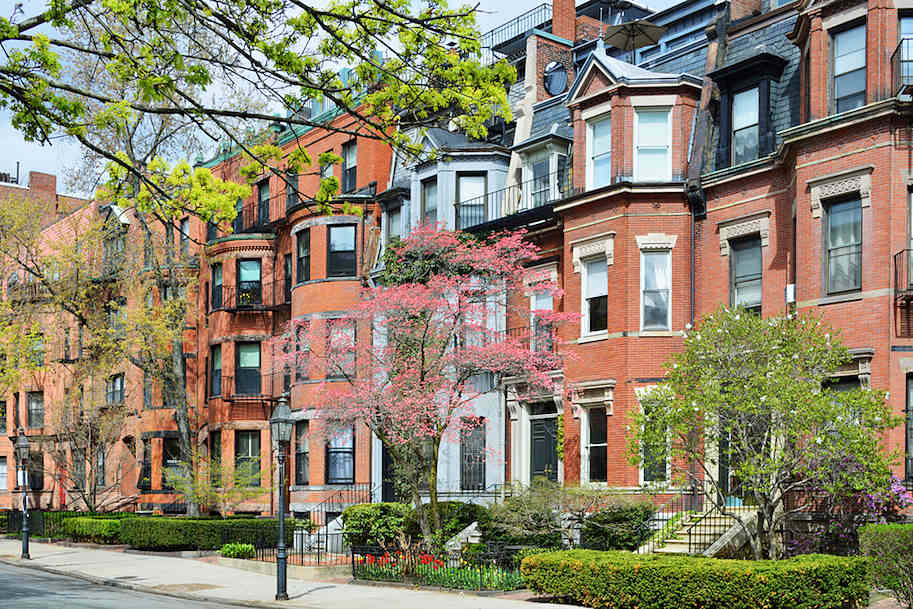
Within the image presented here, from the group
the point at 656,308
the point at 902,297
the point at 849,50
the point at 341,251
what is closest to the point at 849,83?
the point at 849,50

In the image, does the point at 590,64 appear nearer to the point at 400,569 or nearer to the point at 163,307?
the point at 400,569

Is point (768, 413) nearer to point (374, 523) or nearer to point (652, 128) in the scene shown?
point (652, 128)

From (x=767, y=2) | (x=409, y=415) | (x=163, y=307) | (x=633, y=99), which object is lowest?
(x=409, y=415)

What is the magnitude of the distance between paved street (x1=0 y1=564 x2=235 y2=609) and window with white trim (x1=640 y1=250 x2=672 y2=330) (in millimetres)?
12950

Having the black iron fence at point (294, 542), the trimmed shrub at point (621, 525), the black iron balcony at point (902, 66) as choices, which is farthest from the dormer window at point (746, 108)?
the black iron fence at point (294, 542)

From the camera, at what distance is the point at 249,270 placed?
45062 mm

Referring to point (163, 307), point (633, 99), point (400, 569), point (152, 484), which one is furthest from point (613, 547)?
point (152, 484)

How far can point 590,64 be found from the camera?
29.9 meters

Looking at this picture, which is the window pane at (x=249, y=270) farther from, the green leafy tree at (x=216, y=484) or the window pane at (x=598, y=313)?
the window pane at (x=598, y=313)

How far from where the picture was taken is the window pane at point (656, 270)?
28594mm

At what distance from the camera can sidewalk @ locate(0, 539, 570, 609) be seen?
21828 mm

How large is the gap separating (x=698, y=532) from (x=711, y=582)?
6420 millimetres

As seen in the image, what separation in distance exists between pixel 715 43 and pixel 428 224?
421 inches

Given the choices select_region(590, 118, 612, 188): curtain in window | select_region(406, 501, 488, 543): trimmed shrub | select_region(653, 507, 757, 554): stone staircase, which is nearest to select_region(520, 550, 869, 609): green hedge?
select_region(653, 507, 757, 554): stone staircase
